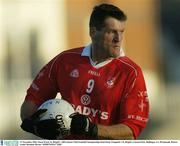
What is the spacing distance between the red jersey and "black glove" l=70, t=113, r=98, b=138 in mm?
75

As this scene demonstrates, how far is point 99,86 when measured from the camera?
4332 mm

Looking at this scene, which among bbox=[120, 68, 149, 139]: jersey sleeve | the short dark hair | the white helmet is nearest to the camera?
the white helmet

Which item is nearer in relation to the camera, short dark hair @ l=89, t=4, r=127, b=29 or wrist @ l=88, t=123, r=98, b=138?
wrist @ l=88, t=123, r=98, b=138

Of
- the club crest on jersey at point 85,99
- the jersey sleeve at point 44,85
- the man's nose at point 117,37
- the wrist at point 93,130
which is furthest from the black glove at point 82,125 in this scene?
the man's nose at point 117,37

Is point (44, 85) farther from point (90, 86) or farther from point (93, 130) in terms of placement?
point (93, 130)

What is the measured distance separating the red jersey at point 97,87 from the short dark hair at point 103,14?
0.17 m

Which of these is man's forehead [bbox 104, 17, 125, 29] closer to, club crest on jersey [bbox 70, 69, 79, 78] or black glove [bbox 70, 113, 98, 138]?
club crest on jersey [bbox 70, 69, 79, 78]

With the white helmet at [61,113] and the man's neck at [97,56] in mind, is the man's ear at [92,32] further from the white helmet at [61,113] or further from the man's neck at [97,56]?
the white helmet at [61,113]

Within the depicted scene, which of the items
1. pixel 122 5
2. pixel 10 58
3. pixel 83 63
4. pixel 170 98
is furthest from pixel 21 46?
pixel 170 98

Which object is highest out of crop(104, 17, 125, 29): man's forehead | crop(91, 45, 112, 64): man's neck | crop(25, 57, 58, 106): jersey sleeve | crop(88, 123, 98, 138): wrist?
crop(104, 17, 125, 29): man's forehead

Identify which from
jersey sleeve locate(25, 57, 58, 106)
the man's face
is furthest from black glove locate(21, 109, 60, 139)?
the man's face

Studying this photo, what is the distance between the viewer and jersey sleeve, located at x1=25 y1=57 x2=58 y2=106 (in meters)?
4.34

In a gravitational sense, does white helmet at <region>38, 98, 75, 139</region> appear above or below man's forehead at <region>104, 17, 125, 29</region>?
below

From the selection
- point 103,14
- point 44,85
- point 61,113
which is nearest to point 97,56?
point 103,14
